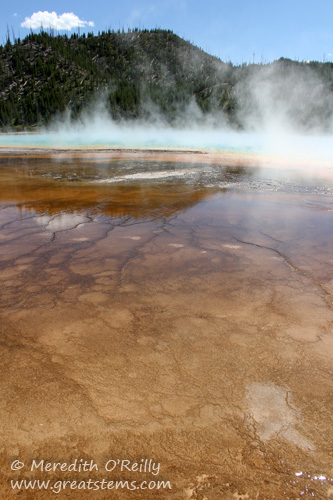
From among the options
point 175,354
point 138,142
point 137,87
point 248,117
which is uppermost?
point 137,87

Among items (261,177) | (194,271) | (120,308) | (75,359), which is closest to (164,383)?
(75,359)

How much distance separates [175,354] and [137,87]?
227ft

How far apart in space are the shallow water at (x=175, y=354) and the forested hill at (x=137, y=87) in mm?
52019

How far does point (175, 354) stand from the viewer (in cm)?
175

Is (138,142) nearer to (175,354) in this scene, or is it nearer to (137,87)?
(175,354)

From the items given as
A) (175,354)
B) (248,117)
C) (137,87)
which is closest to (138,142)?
(175,354)

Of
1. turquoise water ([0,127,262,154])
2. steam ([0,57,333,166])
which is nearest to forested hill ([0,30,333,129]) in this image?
steam ([0,57,333,166])

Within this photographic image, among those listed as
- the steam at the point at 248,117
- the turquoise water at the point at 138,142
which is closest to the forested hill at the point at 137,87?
the steam at the point at 248,117

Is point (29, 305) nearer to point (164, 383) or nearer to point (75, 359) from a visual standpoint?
point (75, 359)

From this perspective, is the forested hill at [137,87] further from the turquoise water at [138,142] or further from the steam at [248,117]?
the turquoise water at [138,142]

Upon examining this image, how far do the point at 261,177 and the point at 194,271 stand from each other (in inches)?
240

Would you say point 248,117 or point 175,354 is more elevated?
point 248,117

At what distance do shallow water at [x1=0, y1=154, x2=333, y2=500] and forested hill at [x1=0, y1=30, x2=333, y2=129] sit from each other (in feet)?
171

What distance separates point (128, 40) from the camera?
381 ft
